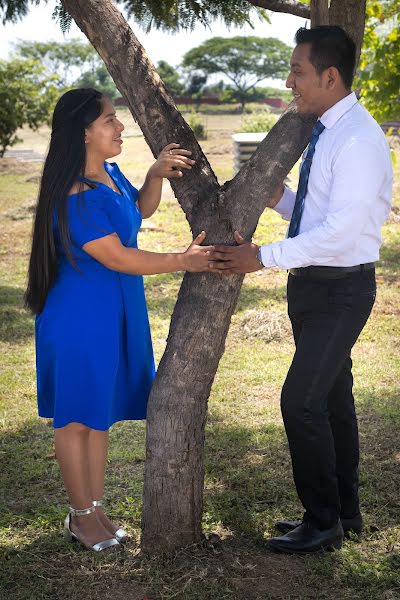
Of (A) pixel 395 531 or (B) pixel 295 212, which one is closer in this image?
(B) pixel 295 212

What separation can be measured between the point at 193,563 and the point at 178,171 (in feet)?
5.20

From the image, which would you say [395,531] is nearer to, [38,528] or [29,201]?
[38,528]

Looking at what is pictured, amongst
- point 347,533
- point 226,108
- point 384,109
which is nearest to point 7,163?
point 384,109

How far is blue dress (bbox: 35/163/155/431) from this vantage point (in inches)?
140

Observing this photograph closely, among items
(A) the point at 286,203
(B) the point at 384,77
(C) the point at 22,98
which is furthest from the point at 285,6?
(C) the point at 22,98

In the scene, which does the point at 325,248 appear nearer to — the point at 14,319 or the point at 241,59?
the point at 14,319

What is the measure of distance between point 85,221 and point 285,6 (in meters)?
1.64

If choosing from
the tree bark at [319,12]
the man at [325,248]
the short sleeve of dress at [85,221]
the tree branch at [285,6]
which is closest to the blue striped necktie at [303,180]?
the man at [325,248]

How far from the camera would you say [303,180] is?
356 centimetres

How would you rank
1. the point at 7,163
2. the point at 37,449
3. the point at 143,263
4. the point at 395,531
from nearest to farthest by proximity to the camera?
the point at 143,263
the point at 395,531
the point at 37,449
the point at 7,163

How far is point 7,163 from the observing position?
26469 mm

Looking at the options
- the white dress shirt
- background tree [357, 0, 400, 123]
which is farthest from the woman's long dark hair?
background tree [357, 0, 400, 123]

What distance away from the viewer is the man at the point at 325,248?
3.32 m

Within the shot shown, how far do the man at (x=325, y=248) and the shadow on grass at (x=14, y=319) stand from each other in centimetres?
429
